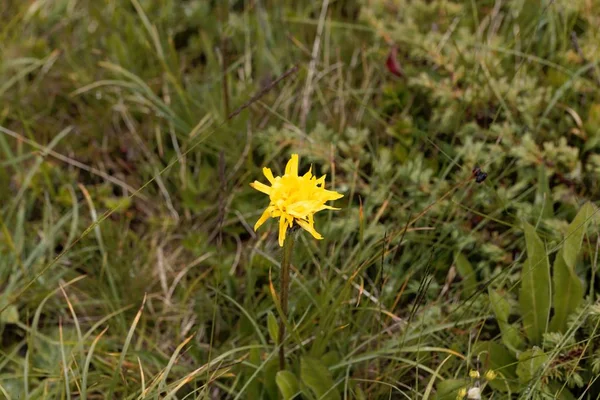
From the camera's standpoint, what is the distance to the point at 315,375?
1.64m

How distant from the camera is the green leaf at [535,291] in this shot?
5.43ft

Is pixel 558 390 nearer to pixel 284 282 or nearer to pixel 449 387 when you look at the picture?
pixel 449 387

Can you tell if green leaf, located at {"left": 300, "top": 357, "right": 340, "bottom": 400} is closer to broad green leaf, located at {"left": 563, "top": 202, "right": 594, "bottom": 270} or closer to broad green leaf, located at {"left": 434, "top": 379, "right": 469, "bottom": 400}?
broad green leaf, located at {"left": 434, "top": 379, "right": 469, "bottom": 400}

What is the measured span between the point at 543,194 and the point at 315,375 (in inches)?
29.5

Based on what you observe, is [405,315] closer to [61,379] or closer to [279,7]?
[61,379]

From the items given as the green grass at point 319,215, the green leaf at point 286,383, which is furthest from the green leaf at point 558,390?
the green leaf at point 286,383

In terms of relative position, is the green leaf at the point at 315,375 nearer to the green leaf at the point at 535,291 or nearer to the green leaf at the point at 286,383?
the green leaf at the point at 286,383

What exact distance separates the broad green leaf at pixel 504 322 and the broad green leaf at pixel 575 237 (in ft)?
0.58

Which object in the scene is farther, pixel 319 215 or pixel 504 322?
pixel 319 215

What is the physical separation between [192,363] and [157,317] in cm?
19

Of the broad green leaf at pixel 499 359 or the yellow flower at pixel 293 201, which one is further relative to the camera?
the broad green leaf at pixel 499 359

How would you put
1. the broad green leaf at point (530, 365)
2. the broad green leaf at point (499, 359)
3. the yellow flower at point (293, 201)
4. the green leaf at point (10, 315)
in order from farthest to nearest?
1. the green leaf at point (10, 315)
2. the broad green leaf at point (499, 359)
3. the broad green leaf at point (530, 365)
4. the yellow flower at point (293, 201)

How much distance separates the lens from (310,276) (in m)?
1.99

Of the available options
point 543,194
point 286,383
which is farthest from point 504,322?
point 286,383
